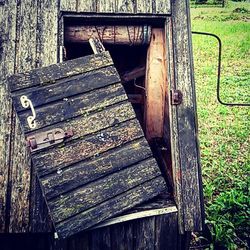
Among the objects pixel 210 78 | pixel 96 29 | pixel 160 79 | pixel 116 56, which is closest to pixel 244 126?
pixel 210 78

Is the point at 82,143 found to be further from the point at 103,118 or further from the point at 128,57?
the point at 128,57

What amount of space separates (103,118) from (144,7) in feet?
3.86

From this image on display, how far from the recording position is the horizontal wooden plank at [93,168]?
2035 mm

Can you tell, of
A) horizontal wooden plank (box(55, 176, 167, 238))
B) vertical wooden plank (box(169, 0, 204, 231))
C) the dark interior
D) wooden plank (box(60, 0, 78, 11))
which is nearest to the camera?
horizontal wooden plank (box(55, 176, 167, 238))

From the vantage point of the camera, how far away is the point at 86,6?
8.71 feet

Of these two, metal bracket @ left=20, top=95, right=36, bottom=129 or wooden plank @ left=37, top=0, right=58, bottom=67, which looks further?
wooden plank @ left=37, top=0, right=58, bottom=67

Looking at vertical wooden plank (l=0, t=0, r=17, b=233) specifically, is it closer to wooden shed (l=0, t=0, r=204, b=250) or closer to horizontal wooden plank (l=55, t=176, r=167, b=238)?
wooden shed (l=0, t=0, r=204, b=250)

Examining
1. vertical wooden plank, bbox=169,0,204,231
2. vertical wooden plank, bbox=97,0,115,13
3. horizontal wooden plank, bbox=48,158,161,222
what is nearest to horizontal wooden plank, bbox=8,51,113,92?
vertical wooden plank, bbox=97,0,115,13

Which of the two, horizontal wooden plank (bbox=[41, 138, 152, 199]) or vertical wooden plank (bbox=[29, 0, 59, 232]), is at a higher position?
vertical wooden plank (bbox=[29, 0, 59, 232])

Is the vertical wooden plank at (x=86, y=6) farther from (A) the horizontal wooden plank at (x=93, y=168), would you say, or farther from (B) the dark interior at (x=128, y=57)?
(A) the horizontal wooden plank at (x=93, y=168)

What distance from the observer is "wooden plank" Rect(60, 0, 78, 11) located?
8.62ft

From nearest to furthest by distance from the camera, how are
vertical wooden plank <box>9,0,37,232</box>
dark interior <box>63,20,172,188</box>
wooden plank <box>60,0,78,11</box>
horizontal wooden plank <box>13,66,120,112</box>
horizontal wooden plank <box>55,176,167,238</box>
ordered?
1. horizontal wooden plank <box>55,176,167,238</box>
2. horizontal wooden plank <box>13,66,120,112</box>
3. vertical wooden plank <box>9,0,37,232</box>
4. wooden plank <box>60,0,78,11</box>
5. dark interior <box>63,20,172,188</box>

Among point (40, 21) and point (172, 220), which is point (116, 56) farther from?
point (172, 220)

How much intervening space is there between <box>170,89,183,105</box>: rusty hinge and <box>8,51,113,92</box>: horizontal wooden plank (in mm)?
636
